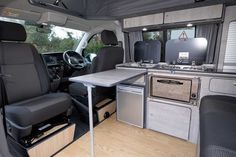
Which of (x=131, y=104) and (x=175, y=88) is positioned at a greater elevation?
(x=175, y=88)

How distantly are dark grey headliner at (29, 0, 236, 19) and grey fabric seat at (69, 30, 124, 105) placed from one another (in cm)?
41

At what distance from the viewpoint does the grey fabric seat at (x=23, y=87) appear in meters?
1.24

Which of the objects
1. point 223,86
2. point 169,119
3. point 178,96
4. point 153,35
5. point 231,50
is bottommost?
point 169,119

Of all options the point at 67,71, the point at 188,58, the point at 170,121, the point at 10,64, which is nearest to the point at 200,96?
the point at 170,121

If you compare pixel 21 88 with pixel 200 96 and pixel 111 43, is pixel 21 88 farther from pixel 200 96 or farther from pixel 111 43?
pixel 200 96

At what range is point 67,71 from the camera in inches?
120

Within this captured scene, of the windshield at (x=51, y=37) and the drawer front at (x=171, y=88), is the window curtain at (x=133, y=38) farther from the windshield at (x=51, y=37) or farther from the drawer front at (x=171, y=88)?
the windshield at (x=51, y=37)

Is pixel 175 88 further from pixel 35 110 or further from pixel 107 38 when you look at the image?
pixel 35 110

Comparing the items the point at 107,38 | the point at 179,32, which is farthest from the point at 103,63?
the point at 179,32

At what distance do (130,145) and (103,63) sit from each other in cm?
113

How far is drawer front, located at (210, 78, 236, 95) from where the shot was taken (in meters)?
1.42

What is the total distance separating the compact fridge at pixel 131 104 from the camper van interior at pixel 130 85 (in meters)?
0.01

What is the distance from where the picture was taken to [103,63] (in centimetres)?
208

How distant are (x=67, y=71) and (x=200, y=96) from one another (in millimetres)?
2483
